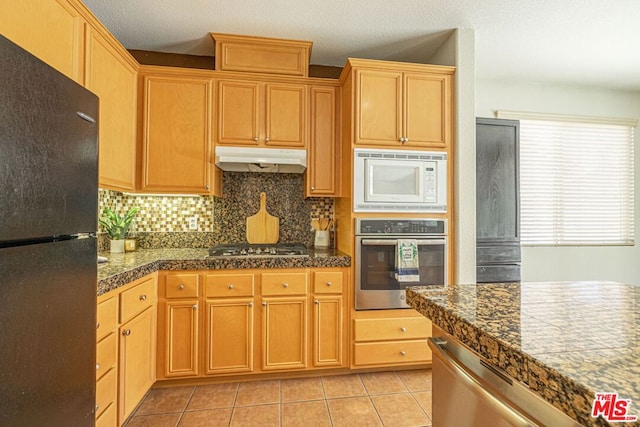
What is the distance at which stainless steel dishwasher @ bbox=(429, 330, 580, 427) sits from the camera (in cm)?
56

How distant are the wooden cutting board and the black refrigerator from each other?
1.73 metres

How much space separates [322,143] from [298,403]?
6.22 feet

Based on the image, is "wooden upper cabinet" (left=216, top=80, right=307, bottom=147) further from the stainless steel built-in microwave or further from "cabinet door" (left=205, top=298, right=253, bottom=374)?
"cabinet door" (left=205, top=298, right=253, bottom=374)

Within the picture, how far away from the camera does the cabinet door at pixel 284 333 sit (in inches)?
86.4

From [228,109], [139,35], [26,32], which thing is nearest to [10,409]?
[26,32]

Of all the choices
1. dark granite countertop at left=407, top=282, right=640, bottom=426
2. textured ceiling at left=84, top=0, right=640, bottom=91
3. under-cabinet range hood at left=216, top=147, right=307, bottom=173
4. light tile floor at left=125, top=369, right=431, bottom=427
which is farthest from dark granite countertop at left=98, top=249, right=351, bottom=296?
textured ceiling at left=84, top=0, right=640, bottom=91

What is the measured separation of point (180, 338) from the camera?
212 cm

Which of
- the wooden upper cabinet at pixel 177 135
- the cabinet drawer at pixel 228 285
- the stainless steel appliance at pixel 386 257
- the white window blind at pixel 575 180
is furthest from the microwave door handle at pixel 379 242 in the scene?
the white window blind at pixel 575 180

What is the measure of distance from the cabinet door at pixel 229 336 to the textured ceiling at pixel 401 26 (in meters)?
2.03

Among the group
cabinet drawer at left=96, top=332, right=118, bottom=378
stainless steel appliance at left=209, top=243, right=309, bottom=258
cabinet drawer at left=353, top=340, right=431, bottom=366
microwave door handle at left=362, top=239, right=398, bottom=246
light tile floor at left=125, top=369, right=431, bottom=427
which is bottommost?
light tile floor at left=125, top=369, right=431, bottom=427

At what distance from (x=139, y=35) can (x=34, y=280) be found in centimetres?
243

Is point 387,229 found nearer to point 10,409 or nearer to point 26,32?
point 10,409

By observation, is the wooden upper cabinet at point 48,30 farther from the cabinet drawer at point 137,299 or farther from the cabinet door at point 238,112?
the cabinet drawer at point 137,299

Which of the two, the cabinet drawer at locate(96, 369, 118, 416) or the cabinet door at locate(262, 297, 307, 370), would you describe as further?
the cabinet door at locate(262, 297, 307, 370)
